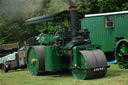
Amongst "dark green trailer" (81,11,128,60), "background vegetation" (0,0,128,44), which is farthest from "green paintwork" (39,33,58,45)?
"dark green trailer" (81,11,128,60)

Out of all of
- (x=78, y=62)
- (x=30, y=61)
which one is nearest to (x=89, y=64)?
(x=78, y=62)

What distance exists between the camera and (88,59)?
738 centimetres

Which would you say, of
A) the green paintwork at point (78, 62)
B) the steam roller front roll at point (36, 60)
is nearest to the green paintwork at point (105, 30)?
the steam roller front roll at point (36, 60)

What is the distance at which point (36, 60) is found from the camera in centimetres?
922

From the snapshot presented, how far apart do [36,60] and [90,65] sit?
8.29 feet

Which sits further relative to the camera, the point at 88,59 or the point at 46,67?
the point at 46,67

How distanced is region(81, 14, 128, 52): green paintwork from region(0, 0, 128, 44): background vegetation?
1693 millimetres

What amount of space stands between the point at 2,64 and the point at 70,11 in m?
5.57

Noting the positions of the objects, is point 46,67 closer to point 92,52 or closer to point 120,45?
point 92,52

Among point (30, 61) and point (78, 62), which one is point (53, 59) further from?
point (30, 61)

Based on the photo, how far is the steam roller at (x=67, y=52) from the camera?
7.50 meters

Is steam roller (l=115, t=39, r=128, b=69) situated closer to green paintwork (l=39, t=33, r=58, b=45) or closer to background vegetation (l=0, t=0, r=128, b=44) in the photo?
background vegetation (l=0, t=0, r=128, b=44)

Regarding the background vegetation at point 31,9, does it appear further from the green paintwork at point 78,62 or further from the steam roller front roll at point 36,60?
the green paintwork at point 78,62

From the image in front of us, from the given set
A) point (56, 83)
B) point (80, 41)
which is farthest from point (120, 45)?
point (56, 83)
